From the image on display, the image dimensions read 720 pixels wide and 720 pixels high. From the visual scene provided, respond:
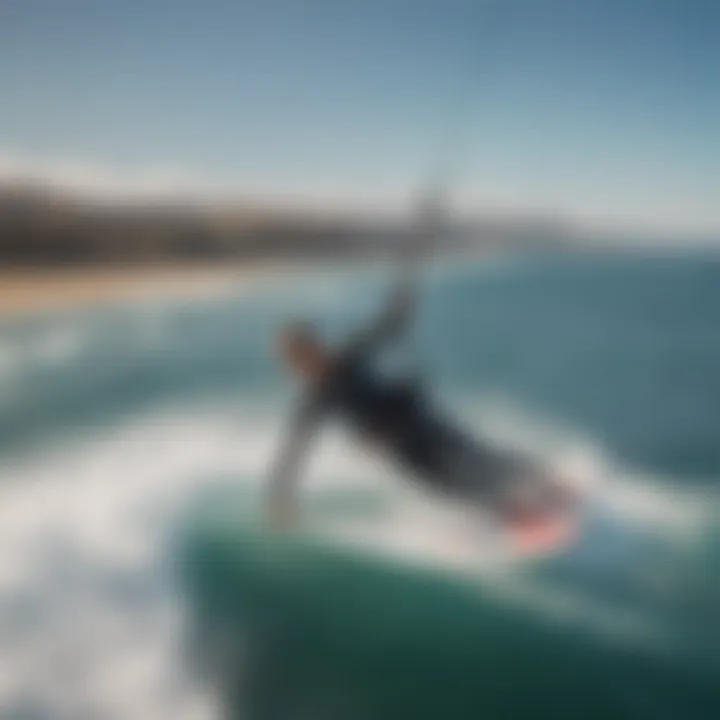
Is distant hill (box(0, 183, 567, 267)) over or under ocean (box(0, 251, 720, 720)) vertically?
over

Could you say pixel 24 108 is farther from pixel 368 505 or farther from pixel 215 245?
pixel 368 505

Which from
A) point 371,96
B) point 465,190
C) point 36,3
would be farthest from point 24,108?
point 465,190

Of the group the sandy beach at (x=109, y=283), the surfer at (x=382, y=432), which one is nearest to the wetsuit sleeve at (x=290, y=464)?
the surfer at (x=382, y=432)

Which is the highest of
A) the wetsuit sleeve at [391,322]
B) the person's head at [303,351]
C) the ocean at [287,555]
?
the wetsuit sleeve at [391,322]

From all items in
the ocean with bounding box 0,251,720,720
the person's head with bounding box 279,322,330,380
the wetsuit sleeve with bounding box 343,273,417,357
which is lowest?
the ocean with bounding box 0,251,720,720

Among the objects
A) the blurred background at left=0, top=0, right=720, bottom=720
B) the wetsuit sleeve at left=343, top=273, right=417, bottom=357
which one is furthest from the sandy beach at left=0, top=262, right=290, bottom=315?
the wetsuit sleeve at left=343, top=273, right=417, bottom=357

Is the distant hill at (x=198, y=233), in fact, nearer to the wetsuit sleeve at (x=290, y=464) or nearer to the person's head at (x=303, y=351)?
the person's head at (x=303, y=351)

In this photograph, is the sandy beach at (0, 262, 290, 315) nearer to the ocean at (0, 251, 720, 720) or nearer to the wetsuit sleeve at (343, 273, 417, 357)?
the ocean at (0, 251, 720, 720)
